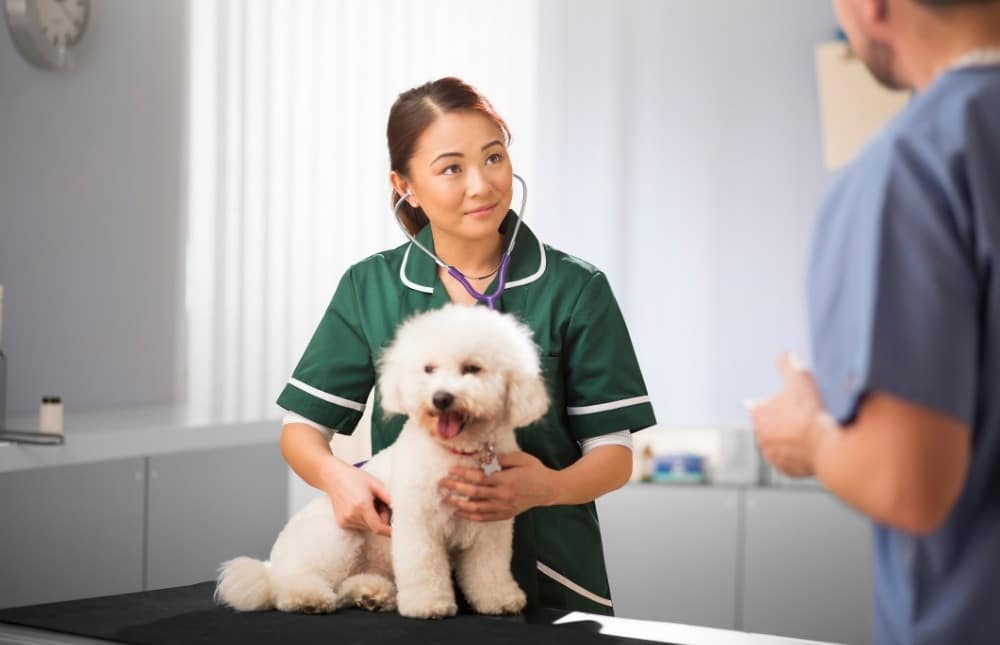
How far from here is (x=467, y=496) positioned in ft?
4.58

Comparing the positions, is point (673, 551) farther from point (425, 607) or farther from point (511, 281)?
point (425, 607)

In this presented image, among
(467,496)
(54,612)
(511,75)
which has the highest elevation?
(511,75)

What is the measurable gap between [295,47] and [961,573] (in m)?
3.58

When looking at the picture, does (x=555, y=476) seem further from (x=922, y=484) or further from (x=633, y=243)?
(x=633, y=243)

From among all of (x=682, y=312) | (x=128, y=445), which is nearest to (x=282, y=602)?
(x=128, y=445)

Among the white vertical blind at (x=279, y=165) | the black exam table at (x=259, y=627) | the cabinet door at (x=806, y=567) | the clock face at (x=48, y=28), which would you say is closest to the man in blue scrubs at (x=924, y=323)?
the black exam table at (x=259, y=627)

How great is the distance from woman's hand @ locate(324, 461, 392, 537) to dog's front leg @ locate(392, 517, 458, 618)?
4cm

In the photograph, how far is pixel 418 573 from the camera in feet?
4.59

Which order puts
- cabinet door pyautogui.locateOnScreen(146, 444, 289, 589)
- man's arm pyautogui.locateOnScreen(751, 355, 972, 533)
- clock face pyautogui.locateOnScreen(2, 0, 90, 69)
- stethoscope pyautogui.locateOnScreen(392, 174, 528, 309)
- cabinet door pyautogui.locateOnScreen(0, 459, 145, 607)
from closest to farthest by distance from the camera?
man's arm pyautogui.locateOnScreen(751, 355, 972, 533), stethoscope pyautogui.locateOnScreen(392, 174, 528, 309), cabinet door pyautogui.locateOnScreen(0, 459, 145, 607), cabinet door pyautogui.locateOnScreen(146, 444, 289, 589), clock face pyautogui.locateOnScreen(2, 0, 90, 69)

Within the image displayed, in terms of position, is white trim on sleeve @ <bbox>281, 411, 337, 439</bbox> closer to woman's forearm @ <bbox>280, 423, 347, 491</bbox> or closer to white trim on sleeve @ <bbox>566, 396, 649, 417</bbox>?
woman's forearm @ <bbox>280, 423, 347, 491</bbox>

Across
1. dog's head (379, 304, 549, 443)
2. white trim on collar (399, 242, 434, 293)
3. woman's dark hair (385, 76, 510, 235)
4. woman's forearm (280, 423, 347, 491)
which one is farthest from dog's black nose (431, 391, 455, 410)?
woman's dark hair (385, 76, 510, 235)

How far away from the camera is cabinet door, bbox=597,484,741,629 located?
11.6 feet

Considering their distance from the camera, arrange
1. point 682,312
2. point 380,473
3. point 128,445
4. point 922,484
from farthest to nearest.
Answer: point 682,312
point 128,445
point 380,473
point 922,484

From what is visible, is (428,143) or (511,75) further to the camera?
(511,75)
